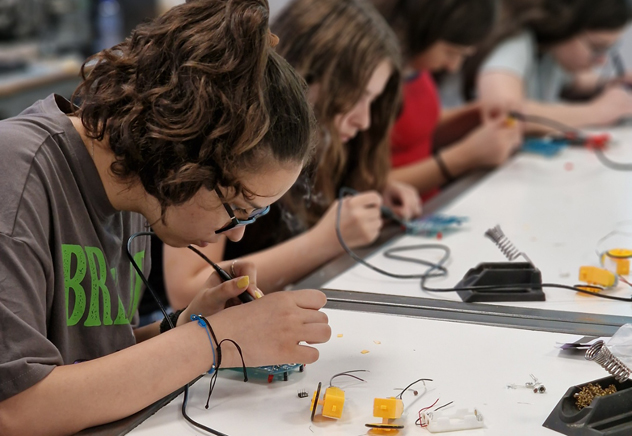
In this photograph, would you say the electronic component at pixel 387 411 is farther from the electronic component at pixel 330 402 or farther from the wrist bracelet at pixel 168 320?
the wrist bracelet at pixel 168 320

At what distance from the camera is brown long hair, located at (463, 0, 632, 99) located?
9.10 feet

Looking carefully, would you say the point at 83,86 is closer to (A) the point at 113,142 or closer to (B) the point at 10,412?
(A) the point at 113,142

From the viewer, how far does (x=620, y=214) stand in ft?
5.51

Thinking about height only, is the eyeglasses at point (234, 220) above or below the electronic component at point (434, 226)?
above

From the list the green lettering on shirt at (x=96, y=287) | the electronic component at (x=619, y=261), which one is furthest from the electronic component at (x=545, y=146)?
the green lettering on shirt at (x=96, y=287)

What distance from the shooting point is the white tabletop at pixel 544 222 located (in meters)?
1.30

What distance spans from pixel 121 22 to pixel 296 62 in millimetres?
2967

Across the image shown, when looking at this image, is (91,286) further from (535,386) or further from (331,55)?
(331,55)

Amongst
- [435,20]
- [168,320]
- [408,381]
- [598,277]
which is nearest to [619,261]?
[598,277]

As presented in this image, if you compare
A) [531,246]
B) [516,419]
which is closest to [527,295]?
[531,246]

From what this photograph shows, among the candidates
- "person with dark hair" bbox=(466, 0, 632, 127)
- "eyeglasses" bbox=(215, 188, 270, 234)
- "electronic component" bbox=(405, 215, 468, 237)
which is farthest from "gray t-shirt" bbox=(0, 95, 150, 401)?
"person with dark hair" bbox=(466, 0, 632, 127)

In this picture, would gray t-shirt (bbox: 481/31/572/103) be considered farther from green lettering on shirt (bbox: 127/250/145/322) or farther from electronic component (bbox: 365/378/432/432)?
electronic component (bbox: 365/378/432/432)

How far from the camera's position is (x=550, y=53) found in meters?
3.03

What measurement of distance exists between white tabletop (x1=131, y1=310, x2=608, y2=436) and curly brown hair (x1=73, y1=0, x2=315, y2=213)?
0.26m
